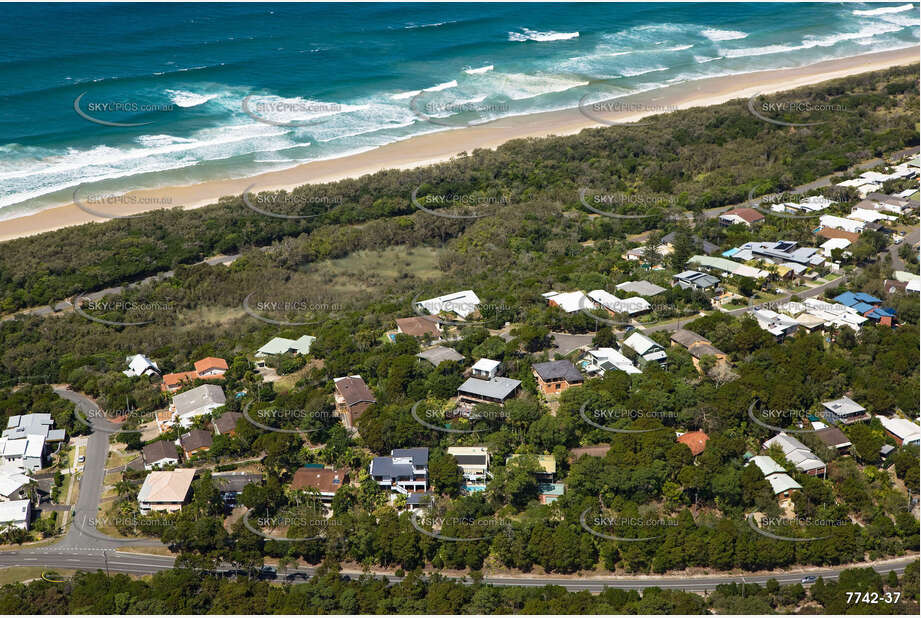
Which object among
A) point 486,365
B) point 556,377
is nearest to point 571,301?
point 556,377

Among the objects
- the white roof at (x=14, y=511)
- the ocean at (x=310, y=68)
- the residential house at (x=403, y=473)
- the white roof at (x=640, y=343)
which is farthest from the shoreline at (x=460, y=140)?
the residential house at (x=403, y=473)

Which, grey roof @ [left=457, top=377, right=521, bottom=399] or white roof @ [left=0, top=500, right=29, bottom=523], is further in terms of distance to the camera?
grey roof @ [left=457, top=377, right=521, bottom=399]

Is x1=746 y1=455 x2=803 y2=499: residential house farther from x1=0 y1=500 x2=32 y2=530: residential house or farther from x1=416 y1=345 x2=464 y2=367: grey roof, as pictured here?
x1=0 y1=500 x2=32 y2=530: residential house

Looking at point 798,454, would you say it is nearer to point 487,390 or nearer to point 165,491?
point 487,390

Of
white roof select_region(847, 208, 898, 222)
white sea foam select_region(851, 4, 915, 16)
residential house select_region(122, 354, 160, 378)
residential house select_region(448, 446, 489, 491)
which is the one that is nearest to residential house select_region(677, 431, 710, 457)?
residential house select_region(448, 446, 489, 491)

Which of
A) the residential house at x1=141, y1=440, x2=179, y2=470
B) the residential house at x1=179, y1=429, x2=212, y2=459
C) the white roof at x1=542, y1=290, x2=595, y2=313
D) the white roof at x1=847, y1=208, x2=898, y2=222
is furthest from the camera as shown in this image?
the white roof at x1=847, y1=208, x2=898, y2=222
